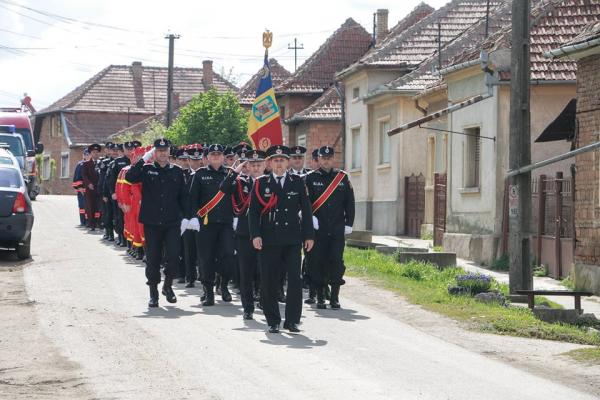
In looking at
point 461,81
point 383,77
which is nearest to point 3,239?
point 461,81

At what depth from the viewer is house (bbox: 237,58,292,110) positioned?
65.8 metres

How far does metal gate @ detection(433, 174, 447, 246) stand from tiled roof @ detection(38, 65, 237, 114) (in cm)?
5055

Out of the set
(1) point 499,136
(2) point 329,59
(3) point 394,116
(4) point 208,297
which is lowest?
(4) point 208,297

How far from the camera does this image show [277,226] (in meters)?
13.8

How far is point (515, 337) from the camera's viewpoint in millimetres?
14570

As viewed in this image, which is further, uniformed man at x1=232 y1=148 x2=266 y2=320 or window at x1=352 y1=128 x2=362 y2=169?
window at x1=352 y1=128 x2=362 y2=169

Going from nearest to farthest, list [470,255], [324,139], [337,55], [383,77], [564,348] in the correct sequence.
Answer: [564,348], [470,255], [383,77], [324,139], [337,55]

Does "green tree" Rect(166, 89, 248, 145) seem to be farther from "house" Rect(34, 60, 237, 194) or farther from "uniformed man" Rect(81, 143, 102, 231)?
"uniformed man" Rect(81, 143, 102, 231)

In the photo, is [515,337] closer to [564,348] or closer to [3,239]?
[564,348]

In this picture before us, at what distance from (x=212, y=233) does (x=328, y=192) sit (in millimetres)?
1542

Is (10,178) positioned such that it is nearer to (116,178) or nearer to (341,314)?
(116,178)

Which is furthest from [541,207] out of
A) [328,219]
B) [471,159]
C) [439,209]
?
[328,219]

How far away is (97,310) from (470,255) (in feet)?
48.6

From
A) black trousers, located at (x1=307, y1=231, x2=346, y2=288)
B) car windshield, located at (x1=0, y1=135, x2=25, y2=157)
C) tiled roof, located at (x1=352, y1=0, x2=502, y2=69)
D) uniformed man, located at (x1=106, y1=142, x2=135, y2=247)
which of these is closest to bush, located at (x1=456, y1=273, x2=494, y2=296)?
black trousers, located at (x1=307, y1=231, x2=346, y2=288)
